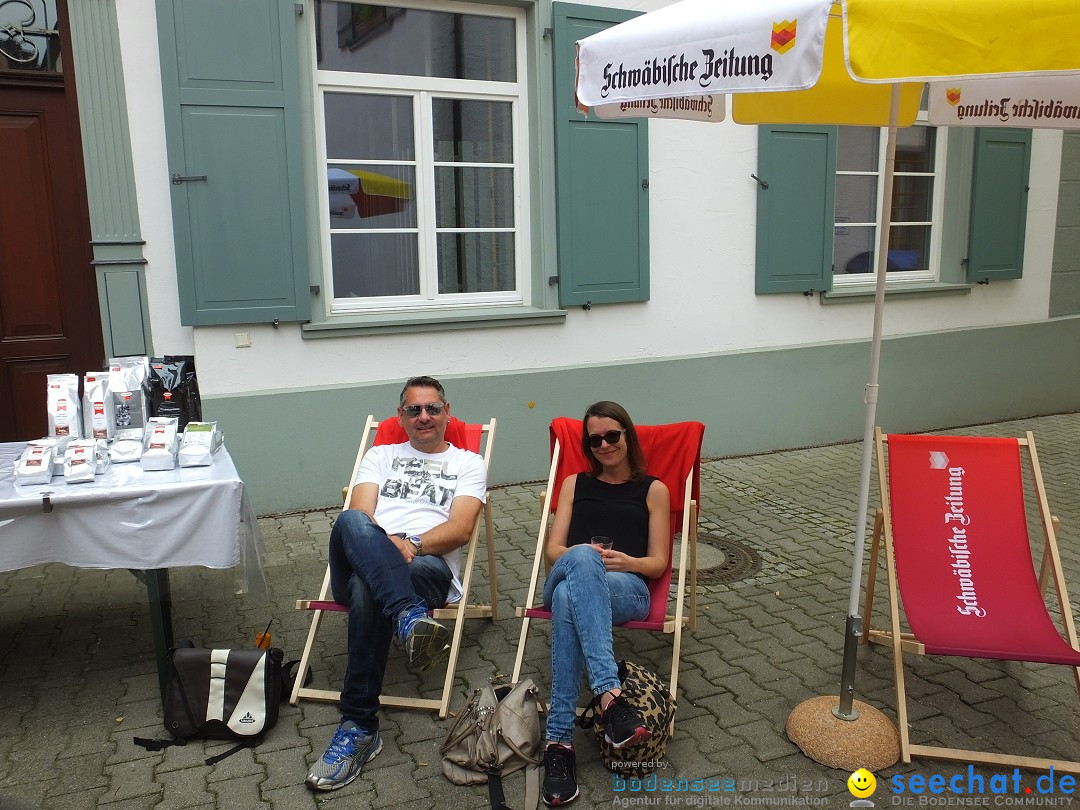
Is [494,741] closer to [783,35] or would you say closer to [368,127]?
[783,35]

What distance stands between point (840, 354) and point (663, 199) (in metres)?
1.92

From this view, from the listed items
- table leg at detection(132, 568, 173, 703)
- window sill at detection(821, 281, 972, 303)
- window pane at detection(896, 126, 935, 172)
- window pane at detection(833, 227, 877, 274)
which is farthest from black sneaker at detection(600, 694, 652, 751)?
window pane at detection(896, 126, 935, 172)

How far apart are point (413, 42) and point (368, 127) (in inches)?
23.6

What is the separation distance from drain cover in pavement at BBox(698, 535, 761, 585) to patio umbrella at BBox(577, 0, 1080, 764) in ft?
4.82

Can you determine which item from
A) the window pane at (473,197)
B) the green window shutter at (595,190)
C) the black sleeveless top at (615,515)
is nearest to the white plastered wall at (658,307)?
the green window shutter at (595,190)

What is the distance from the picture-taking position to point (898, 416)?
7.42 m

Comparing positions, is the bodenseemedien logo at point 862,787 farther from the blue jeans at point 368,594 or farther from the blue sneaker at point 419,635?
the blue jeans at point 368,594

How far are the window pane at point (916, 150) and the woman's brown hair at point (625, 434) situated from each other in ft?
16.9

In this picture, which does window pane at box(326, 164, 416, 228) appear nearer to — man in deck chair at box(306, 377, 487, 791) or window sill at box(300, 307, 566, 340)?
window sill at box(300, 307, 566, 340)

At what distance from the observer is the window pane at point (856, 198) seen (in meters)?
7.27

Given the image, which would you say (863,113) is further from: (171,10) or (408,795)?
(171,10)

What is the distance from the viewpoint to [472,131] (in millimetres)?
5961

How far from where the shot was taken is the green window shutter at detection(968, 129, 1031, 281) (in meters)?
7.41

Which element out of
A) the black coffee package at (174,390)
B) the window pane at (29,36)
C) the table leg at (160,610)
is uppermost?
the window pane at (29,36)
